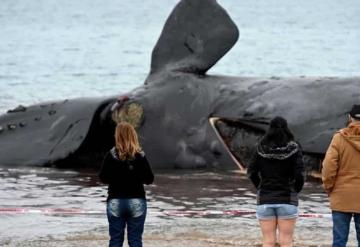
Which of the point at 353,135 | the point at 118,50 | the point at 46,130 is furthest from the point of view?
the point at 118,50

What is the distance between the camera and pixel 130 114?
46.4 ft

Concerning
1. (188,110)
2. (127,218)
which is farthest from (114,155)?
(188,110)

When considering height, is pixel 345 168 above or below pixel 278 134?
below

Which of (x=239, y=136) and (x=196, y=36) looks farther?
(x=196, y=36)

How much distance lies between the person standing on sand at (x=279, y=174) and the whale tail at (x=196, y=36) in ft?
19.3

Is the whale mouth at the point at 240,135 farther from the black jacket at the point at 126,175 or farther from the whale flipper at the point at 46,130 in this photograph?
the black jacket at the point at 126,175

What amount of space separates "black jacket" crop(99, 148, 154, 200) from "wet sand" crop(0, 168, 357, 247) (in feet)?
3.18

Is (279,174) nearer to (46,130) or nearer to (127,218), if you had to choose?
(127,218)

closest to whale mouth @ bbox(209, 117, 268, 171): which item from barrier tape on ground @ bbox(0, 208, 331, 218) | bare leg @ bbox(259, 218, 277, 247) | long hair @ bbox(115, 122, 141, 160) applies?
barrier tape on ground @ bbox(0, 208, 331, 218)

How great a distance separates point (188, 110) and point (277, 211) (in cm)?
568

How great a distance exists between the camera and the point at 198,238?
9.73 metres

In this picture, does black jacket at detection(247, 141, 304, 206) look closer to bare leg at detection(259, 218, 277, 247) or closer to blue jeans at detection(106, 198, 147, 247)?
bare leg at detection(259, 218, 277, 247)

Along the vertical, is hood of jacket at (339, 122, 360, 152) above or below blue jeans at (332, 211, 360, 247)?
above

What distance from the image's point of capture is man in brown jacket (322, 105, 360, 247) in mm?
8406
